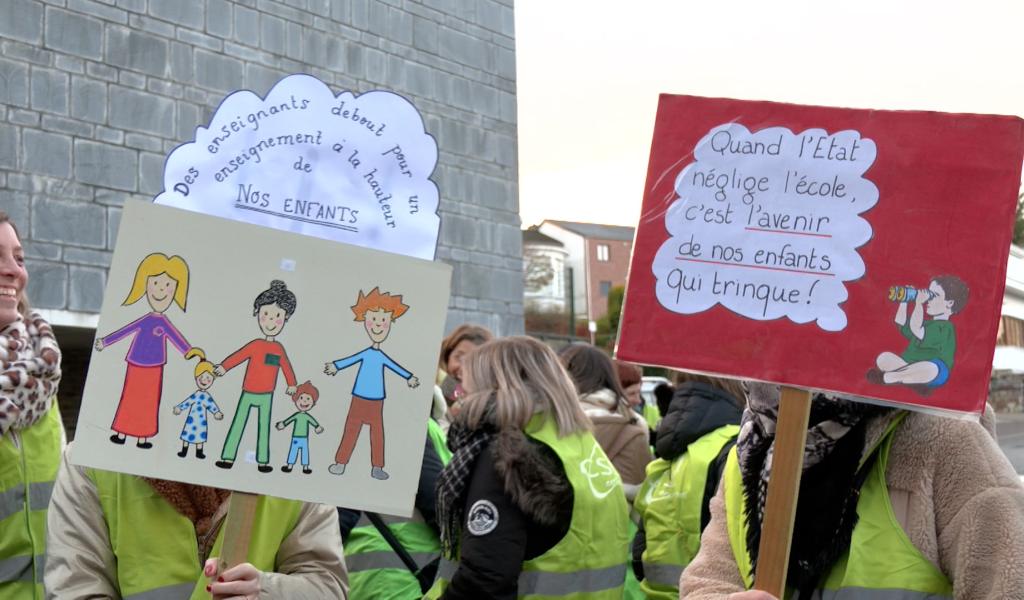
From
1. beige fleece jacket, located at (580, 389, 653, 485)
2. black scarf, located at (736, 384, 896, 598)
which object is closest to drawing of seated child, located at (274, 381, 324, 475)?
black scarf, located at (736, 384, 896, 598)

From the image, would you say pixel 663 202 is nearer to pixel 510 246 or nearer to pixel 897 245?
pixel 897 245

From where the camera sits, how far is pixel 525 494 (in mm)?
3785

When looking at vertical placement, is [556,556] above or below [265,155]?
below

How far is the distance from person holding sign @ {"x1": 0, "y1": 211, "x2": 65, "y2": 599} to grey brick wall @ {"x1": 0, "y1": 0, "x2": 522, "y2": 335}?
186 inches

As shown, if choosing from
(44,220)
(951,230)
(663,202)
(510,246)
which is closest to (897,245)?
(951,230)

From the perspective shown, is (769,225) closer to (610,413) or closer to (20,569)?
(20,569)

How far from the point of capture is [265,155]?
9.89 ft

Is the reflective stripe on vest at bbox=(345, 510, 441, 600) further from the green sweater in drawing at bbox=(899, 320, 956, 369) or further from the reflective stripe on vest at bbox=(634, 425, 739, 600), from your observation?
the green sweater in drawing at bbox=(899, 320, 956, 369)

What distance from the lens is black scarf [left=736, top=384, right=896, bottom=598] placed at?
2.55m

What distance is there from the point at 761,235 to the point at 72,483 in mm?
1746

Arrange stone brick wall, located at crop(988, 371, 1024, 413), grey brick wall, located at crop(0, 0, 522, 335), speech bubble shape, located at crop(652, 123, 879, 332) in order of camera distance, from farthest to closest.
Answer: stone brick wall, located at crop(988, 371, 1024, 413)
grey brick wall, located at crop(0, 0, 522, 335)
speech bubble shape, located at crop(652, 123, 879, 332)

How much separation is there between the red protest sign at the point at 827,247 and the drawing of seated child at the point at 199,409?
3.10 ft

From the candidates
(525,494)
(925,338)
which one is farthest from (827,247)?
(525,494)


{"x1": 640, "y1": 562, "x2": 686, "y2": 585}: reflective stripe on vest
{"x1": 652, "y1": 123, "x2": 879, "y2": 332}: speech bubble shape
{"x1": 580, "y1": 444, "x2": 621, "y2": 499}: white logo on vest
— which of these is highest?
{"x1": 652, "y1": 123, "x2": 879, "y2": 332}: speech bubble shape
